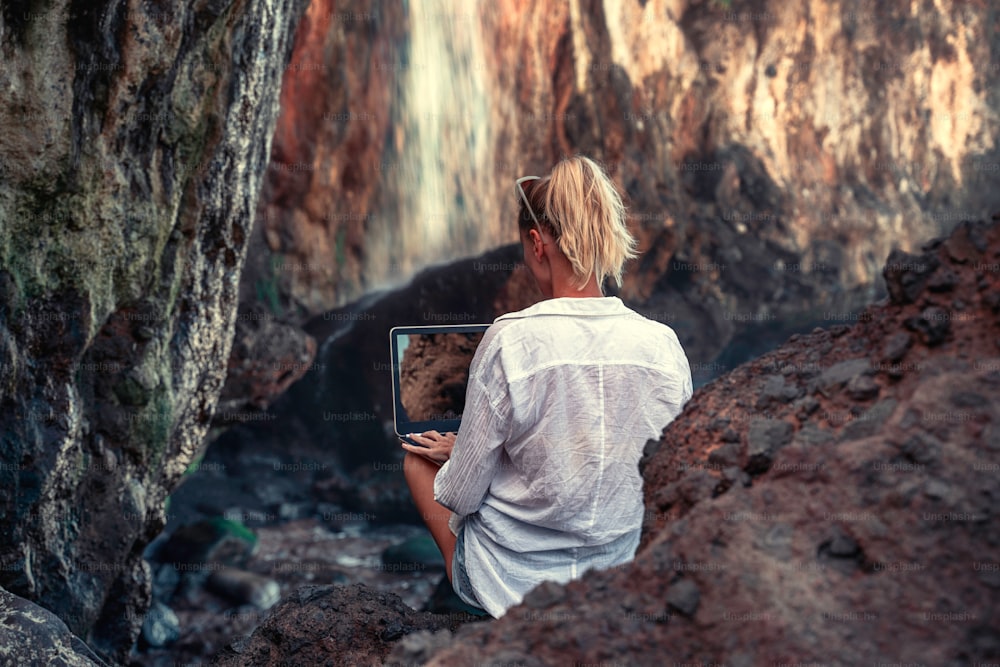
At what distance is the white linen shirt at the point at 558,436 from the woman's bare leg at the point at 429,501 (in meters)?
0.24

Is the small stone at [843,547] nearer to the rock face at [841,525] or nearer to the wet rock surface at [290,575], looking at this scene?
the rock face at [841,525]

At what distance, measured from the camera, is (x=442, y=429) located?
94.5 inches

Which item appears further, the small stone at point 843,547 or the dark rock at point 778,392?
the dark rock at point 778,392

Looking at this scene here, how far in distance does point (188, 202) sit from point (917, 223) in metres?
13.5

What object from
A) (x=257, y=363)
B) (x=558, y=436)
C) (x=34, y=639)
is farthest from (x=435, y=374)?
(x=257, y=363)

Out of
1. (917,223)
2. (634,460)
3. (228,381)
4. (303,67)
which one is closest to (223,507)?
(228,381)

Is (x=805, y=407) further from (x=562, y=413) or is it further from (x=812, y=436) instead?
(x=562, y=413)

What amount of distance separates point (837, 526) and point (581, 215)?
0.99 meters

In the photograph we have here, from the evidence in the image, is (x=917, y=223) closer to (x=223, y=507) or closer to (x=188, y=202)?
(x=223, y=507)

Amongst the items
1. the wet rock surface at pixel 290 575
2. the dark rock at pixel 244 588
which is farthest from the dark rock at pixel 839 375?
the dark rock at pixel 244 588

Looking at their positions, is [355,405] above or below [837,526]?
below

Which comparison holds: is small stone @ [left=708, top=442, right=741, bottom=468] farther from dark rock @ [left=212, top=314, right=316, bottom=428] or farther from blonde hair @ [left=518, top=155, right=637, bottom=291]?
dark rock @ [left=212, top=314, right=316, bottom=428]

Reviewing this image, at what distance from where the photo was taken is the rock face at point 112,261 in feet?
9.31

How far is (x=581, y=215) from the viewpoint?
78.7 inches
